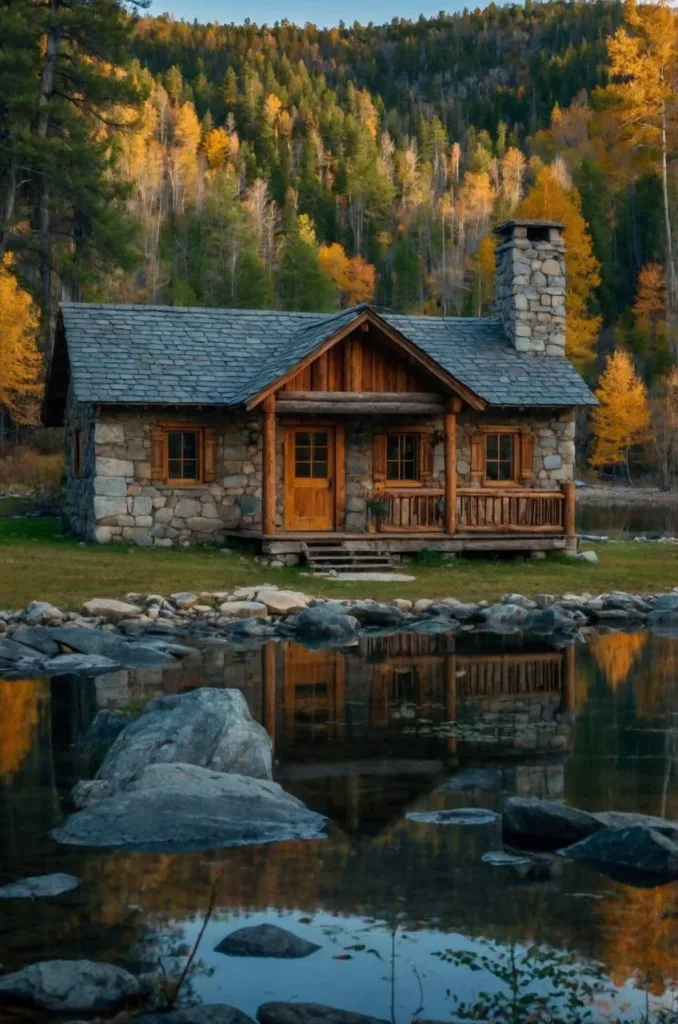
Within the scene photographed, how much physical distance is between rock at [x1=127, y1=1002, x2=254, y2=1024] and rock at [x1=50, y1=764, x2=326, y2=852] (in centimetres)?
224

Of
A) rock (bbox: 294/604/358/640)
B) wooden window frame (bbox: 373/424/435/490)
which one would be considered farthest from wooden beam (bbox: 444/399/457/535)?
rock (bbox: 294/604/358/640)

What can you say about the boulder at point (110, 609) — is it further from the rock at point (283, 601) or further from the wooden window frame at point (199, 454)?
the wooden window frame at point (199, 454)

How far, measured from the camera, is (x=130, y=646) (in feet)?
46.6

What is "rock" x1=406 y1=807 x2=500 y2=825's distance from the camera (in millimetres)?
7988

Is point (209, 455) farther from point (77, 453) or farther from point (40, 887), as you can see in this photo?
point (40, 887)

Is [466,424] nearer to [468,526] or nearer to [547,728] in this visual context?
[468,526]

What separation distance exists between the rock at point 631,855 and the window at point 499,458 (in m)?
17.6

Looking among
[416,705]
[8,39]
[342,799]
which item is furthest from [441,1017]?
[8,39]

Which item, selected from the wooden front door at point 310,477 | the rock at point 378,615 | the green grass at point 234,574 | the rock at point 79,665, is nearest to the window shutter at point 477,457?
the green grass at point 234,574

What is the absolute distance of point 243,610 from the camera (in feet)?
55.1

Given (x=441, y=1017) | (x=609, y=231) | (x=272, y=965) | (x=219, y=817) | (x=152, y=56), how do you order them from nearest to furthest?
(x=441, y=1017) → (x=272, y=965) → (x=219, y=817) → (x=609, y=231) → (x=152, y=56)

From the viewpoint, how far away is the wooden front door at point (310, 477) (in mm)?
23594

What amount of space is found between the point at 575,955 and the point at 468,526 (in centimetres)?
1731

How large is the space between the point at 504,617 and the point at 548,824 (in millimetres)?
9626
